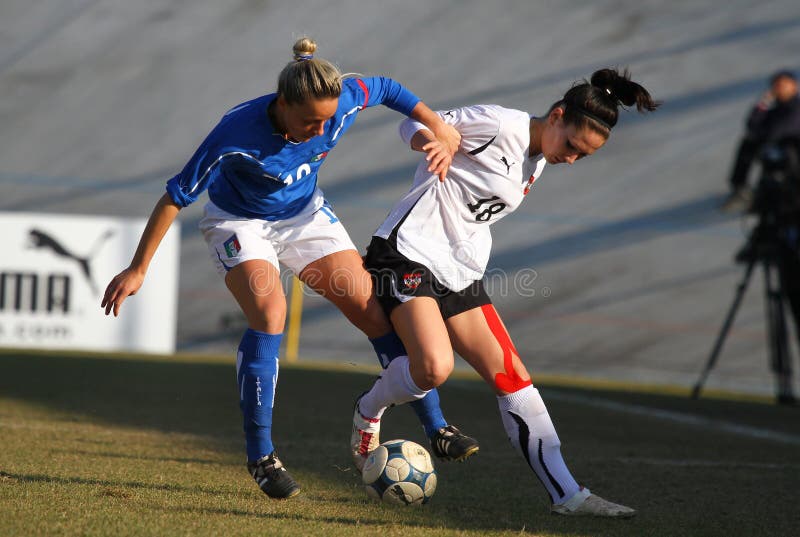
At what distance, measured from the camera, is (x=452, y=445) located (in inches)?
166

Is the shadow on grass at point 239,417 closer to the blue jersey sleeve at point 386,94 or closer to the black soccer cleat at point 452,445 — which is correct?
the black soccer cleat at point 452,445

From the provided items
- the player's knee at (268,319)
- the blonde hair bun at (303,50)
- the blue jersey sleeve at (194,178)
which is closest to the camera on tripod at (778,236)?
the player's knee at (268,319)

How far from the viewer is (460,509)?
3.87 meters

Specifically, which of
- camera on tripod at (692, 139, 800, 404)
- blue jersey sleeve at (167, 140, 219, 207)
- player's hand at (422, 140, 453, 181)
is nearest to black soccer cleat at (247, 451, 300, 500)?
blue jersey sleeve at (167, 140, 219, 207)

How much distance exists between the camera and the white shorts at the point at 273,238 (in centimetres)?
411

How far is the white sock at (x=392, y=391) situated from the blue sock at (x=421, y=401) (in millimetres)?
127

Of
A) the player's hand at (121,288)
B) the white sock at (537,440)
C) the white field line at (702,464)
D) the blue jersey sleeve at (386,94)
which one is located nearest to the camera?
the player's hand at (121,288)

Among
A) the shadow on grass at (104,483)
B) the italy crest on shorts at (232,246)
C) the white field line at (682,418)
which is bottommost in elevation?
the white field line at (682,418)

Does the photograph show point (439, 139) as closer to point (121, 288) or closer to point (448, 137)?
point (448, 137)

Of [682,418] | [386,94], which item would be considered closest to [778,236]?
[682,418]

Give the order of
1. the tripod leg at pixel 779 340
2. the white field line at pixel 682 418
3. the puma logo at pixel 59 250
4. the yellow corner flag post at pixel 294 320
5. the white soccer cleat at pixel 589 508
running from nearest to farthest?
the white soccer cleat at pixel 589 508 → the white field line at pixel 682 418 → the tripod leg at pixel 779 340 → the puma logo at pixel 59 250 → the yellow corner flag post at pixel 294 320

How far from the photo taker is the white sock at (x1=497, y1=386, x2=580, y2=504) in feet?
12.7

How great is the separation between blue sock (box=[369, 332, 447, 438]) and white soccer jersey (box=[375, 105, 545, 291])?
0.44 meters

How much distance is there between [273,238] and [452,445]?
3.36ft
